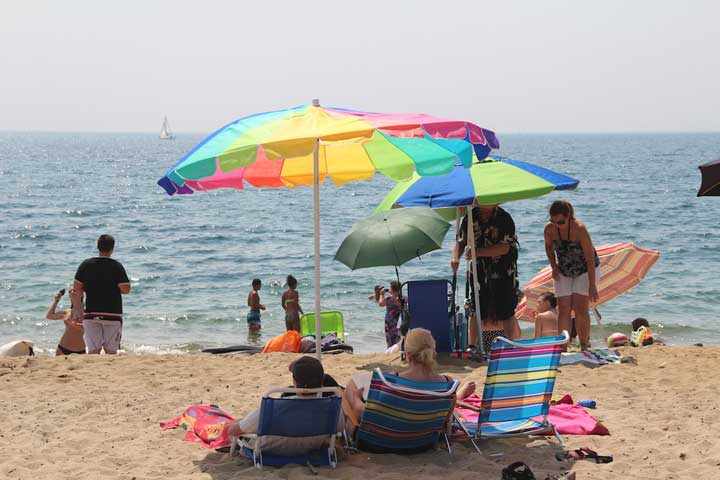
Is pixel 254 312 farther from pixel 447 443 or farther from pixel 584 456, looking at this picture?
pixel 584 456

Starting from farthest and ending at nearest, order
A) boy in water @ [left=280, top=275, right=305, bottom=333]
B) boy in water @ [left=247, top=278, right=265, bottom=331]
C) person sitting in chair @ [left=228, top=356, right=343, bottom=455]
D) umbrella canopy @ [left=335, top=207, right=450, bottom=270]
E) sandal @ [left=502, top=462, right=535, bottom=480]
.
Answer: boy in water @ [left=247, top=278, right=265, bottom=331]
boy in water @ [left=280, top=275, right=305, bottom=333]
umbrella canopy @ [left=335, top=207, right=450, bottom=270]
person sitting in chair @ [left=228, top=356, right=343, bottom=455]
sandal @ [left=502, top=462, right=535, bottom=480]

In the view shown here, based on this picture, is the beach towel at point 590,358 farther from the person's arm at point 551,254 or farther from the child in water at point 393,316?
the child in water at point 393,316

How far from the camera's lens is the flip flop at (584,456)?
5535 millimetres

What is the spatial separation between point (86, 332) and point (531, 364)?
4806mm

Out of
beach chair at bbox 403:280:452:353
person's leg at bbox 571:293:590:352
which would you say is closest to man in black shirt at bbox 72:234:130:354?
beach chair at bbox 403:280:452:353

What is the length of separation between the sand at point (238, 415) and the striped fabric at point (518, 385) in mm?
153

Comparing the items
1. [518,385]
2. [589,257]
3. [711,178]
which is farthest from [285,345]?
[711,178]

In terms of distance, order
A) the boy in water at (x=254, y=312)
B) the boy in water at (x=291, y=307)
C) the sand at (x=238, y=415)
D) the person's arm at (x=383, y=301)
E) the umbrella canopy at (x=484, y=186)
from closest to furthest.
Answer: the sand at (x=238, y=415), the umbrella canopy at (x=484, y=186), the person's arm at (x=383, y=301), the boy in water at (x=291, y=307), the boy in water at (x=254, y=312)

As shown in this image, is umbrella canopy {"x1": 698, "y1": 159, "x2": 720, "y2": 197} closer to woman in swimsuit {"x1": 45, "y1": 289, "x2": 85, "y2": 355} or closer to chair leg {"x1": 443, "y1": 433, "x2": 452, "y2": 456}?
chair leg {"x1": 443, "y1": 433, "x2": 452, "y2": 456}

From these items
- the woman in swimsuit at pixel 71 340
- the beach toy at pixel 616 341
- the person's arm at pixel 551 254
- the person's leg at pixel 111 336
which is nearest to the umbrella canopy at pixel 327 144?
the person's arm at pixel 551 254

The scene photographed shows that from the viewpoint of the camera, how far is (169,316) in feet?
55.5

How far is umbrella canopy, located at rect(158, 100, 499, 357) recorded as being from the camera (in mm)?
5676

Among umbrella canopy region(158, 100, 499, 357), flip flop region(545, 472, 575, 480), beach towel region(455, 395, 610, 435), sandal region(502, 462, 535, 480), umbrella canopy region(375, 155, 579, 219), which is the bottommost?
beach towel region(455, 395, 610, 435)

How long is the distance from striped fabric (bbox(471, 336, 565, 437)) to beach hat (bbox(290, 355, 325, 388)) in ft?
3.73
